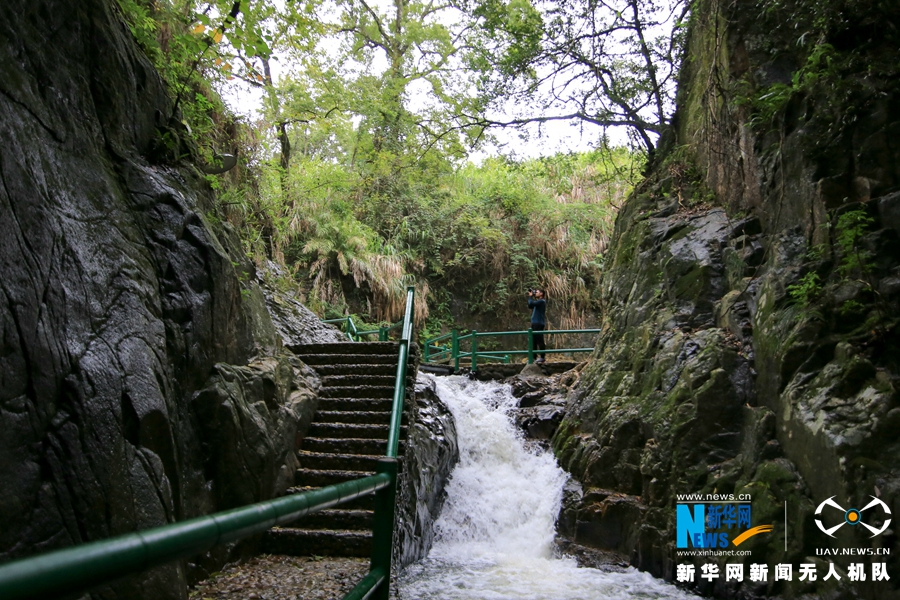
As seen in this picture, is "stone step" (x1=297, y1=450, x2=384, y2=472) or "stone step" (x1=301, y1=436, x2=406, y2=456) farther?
"stone step" (x1=301, y1=436, x2=406, y2=456)

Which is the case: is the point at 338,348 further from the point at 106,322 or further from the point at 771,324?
the point at 771,324

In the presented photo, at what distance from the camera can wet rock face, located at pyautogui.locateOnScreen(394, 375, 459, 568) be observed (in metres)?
5.69

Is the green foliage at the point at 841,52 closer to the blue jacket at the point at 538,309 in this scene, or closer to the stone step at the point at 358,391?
the stone step at the point at 358,391

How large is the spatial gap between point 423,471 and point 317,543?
178 cm

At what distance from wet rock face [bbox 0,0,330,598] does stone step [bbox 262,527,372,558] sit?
1.31 feet

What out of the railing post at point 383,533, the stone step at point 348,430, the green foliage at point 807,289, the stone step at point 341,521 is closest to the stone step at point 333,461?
the stone step at point 348,430

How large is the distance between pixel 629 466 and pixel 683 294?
6.77ft

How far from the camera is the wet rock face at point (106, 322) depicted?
9.62 feet

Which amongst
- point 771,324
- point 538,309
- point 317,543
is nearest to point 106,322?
point 317,543

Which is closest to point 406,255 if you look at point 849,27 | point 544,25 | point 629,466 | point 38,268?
point 544,25

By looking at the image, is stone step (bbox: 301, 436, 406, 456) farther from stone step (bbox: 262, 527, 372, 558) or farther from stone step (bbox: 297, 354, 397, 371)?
stone step (bbox: 297, 354, 397, 371)

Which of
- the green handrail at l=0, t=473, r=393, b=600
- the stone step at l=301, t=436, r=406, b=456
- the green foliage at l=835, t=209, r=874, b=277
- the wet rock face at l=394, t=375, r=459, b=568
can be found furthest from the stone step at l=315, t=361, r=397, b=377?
the green handrail at l=0, t=473, r=393, b=600

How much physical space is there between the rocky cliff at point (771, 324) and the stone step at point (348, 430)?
95.6 inches

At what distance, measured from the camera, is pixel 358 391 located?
21.2ft
